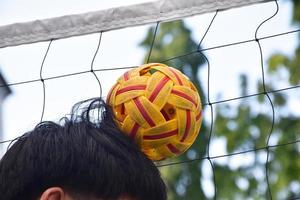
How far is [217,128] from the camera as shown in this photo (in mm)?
7188

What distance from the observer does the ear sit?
44.4 inches

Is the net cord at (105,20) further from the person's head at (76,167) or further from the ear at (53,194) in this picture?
the ear at (53,194)

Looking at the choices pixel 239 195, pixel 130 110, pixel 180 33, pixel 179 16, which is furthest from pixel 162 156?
pixel 180 33

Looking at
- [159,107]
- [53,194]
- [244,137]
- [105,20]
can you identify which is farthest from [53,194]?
[244,137]

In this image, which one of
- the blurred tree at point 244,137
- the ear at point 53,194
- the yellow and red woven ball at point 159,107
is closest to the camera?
the ear at point 53,194

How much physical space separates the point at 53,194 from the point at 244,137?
582 cm

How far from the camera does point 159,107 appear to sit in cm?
149

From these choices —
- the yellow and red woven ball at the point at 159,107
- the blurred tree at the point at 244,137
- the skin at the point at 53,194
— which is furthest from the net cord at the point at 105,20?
the blurred tree at the point at 244,137

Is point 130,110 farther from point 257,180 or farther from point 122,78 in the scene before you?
point 257,180

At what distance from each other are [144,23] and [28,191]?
106cm

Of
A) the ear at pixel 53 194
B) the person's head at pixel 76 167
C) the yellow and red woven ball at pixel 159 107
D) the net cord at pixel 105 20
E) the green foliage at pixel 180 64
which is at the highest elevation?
the green foliage at pixel 180 64

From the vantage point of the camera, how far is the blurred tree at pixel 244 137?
6340 millimetres

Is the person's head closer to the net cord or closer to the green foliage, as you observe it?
the net cord

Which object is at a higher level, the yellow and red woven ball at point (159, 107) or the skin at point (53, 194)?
the yellow and red woven ball at point (159, 107)
